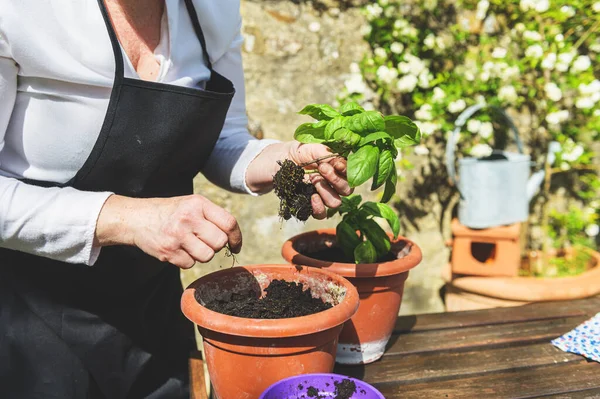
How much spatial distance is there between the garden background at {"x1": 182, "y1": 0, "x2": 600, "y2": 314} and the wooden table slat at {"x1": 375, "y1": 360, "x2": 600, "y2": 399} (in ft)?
5.56

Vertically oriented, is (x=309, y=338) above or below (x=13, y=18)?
below

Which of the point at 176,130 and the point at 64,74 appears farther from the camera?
the point at 176,130

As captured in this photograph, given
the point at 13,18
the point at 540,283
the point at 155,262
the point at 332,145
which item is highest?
the point at 13,18

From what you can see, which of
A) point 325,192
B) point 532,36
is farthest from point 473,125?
point 325,192

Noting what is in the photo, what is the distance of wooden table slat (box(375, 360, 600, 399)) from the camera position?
4.28 ft

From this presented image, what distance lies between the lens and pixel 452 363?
1.46 metres

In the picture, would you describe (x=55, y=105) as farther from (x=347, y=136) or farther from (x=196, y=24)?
(x=347, y=136)

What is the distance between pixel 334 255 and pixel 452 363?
0.41 meters

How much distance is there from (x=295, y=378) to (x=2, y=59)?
86 cm

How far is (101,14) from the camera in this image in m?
1.30

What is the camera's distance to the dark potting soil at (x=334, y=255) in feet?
5.23

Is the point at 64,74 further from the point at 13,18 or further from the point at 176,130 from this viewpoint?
the point at 176,130

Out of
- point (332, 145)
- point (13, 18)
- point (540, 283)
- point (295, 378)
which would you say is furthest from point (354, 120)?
point (540, 283)

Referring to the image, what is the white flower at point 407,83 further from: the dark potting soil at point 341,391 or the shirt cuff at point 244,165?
the dark potting soil at point 341,391
